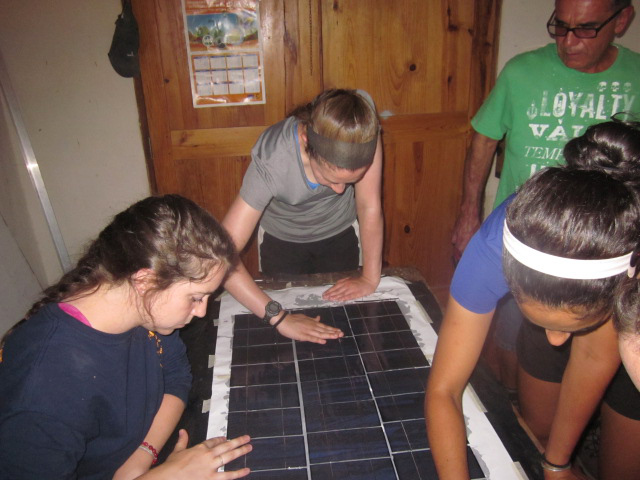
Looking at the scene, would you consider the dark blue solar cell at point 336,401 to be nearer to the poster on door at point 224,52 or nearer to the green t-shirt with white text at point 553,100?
the green t-shirt with white text at point 553,100

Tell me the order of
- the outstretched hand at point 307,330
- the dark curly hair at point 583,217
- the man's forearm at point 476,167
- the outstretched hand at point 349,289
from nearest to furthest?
the dark curly hair at point 583,217, the outstretched hand at point 307,330, the outstretched hand at point 349,289, the man's forearm at point 476,167

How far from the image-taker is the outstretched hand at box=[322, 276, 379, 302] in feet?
6.18

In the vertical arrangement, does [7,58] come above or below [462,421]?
above

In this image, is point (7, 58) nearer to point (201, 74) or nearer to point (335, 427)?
point (201, 74)

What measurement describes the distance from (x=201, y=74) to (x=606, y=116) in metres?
2.52

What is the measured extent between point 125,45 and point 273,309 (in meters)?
2.25

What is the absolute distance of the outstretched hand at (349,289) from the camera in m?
1.88

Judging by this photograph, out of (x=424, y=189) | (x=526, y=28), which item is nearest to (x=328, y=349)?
(x=424, y=189)

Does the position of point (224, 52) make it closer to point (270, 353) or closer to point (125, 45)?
point (125, 45)

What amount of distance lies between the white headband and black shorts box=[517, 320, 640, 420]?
2.79ft

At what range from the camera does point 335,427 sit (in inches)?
49.9

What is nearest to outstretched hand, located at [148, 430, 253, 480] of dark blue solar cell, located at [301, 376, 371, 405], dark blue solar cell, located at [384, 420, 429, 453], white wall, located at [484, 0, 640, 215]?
dark blue solar cell, located at [301, 376, 371, 405]

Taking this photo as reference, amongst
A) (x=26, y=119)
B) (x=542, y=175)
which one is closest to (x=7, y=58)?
(x=26, y=119)

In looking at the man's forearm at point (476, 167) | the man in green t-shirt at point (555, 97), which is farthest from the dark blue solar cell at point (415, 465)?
the man's forearm at point (476, 167)
